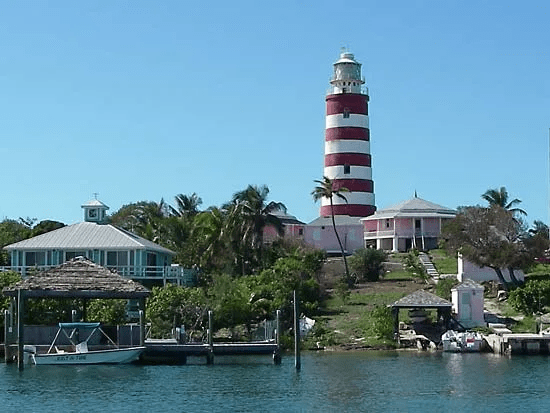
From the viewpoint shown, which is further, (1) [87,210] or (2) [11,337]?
(1) [87,210]

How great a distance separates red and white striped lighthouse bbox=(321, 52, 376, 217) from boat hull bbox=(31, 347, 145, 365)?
1766 inches

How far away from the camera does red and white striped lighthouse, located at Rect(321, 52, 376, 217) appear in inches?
3770

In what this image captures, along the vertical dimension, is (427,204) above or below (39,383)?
above

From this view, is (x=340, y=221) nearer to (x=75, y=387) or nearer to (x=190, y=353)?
(x=190, y=353)

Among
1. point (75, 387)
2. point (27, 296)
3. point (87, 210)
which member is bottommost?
point (75, 387)

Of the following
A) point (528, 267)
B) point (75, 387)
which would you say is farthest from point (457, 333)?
point (75, 387)

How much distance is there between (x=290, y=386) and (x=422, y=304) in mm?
23850

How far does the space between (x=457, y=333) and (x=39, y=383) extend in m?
27.1

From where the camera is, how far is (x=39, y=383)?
45.8 metres

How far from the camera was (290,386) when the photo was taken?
4456 centimetres

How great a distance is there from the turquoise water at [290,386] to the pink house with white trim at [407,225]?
37.4 metres

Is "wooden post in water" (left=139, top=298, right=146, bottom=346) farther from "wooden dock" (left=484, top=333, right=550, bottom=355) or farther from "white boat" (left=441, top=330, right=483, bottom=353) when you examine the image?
"wooden dock" (left=484, top=333, right=550, bottom=355)

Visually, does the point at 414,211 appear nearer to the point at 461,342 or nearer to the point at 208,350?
the point at 461,342

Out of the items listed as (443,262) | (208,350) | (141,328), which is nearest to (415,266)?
(443,262)
